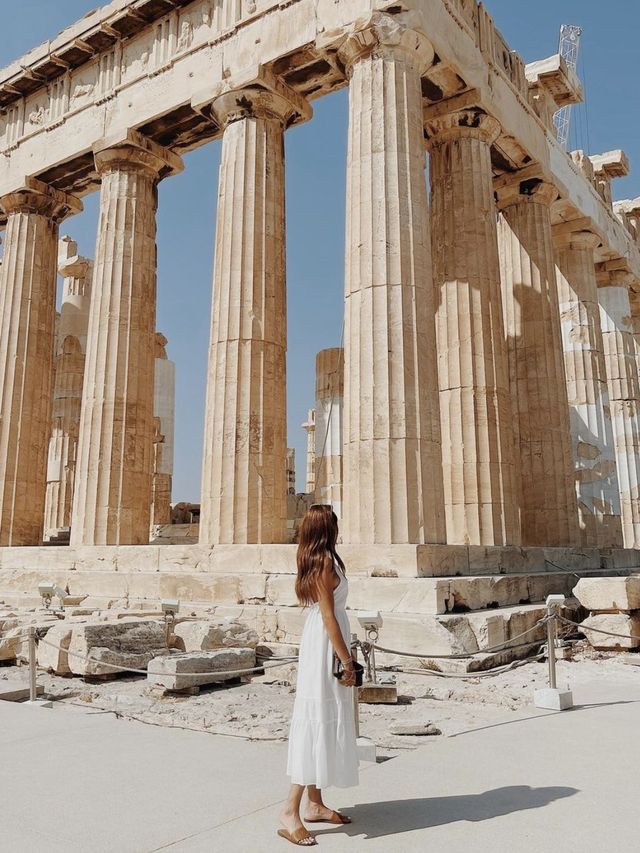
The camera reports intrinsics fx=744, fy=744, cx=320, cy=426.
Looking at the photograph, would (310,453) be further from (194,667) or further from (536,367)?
(194,667)

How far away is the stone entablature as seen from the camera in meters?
14.7

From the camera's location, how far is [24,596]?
607 inches

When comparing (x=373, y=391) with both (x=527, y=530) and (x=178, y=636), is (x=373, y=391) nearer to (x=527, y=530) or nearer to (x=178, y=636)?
(x=178, y=636)

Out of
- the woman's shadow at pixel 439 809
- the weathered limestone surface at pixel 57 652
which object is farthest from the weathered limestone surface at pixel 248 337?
the woman's shadow at pixel 439 809

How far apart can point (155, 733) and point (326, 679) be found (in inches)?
108

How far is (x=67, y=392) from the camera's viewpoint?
29375mm

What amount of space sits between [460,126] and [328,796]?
14.7 m

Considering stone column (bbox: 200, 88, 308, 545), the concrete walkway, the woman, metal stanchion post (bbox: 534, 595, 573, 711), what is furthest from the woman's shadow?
stone column (bbox: 200, 88, 308, 545)

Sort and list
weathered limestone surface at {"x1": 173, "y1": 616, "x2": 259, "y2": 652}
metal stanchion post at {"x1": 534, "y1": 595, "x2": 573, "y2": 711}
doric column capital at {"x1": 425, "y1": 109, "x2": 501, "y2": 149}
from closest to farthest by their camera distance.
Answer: metal stanchion post at {"x1": 534, "y1": 595, "x2": 573, "y2": 711} < weathered limestone surface at {"x1": 173, "y1": 616, "x2": 259, "y2": 652} < doric column capital at {"x1": 425, "y1": 109, "x2": 501, "y2": 149}

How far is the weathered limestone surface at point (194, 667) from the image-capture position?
8.08 m

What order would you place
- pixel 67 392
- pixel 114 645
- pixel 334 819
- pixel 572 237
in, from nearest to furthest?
pixel 334 819
pixel 114 645
pixel 572 237
pixel 67 392

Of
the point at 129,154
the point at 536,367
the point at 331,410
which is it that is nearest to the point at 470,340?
the point at 536,367

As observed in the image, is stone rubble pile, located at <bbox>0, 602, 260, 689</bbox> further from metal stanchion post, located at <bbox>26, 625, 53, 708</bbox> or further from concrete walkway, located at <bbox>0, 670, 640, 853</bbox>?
concrete walkway, located at <bbox>0, 670, 640, 853</bbox>

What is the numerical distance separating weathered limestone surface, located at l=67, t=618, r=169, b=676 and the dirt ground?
208 millimetres
